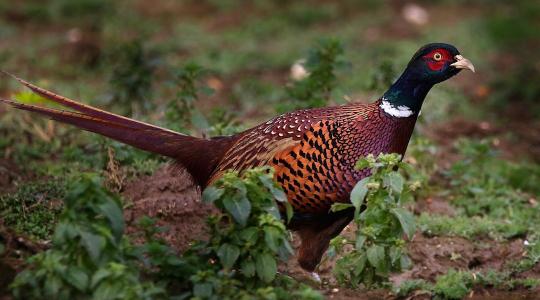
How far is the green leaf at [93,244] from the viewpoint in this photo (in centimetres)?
393

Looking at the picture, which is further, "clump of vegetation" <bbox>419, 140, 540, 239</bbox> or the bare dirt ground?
"clump of vegetation" <bbox>419, 140, 540, 239</bbox>

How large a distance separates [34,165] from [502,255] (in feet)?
10.3

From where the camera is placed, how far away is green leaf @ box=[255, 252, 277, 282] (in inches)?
170

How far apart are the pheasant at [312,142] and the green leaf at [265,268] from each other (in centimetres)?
81

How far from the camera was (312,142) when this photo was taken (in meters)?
5.17

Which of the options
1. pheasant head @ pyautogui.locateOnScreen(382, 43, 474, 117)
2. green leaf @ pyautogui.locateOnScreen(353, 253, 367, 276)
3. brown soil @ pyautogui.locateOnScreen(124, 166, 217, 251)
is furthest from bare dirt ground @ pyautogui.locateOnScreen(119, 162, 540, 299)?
pheasant head @ pyautogui.locateOnScreen(382, 43, 474, 117)

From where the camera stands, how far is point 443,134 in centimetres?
824

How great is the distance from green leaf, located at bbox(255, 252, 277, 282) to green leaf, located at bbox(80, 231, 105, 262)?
29.1 inches

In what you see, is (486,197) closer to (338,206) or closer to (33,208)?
(338,206)

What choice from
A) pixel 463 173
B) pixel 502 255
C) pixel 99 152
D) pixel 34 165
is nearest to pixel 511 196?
pixel 463 173

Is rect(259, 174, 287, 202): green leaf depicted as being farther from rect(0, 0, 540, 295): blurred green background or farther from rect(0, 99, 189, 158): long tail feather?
rect(0, 0, 540, 295): blurred green background

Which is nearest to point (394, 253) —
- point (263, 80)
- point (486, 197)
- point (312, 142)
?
point (312, 142)

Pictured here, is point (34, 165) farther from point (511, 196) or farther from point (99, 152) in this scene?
point (511, 196)

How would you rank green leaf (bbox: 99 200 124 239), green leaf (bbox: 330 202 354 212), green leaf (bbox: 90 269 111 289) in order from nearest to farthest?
green leaf (bbox: 90 269 111 289)
green leaf (bbox: 99 200 124 239)
green leaf (bbox: 330 202 354 212)
